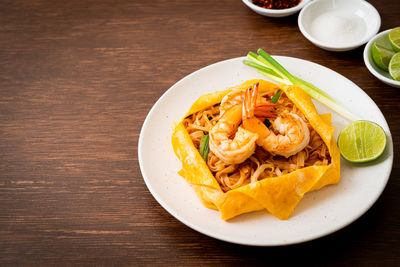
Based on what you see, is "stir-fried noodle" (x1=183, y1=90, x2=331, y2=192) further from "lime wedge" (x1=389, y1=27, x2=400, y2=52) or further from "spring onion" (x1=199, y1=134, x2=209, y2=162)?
"lime wedge" (x1=389, y1=27, x2=400, y2=52)

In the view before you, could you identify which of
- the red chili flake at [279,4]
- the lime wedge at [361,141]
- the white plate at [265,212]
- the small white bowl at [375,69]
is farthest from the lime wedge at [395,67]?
the red chili flake at [279,4]

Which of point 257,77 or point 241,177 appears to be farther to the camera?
point 257,77

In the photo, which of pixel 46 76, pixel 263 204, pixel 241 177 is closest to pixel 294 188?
pixel 263 204

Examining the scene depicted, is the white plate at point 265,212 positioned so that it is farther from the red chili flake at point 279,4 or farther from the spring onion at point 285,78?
the red chili flake at point 279,4

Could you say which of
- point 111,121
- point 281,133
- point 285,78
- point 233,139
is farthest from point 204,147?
point 111,121

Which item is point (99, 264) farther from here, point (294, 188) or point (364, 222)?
point (364, 222)

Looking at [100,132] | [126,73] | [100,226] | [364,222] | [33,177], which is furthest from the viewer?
[126,73]

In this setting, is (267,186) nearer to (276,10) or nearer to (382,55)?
(382,55)
